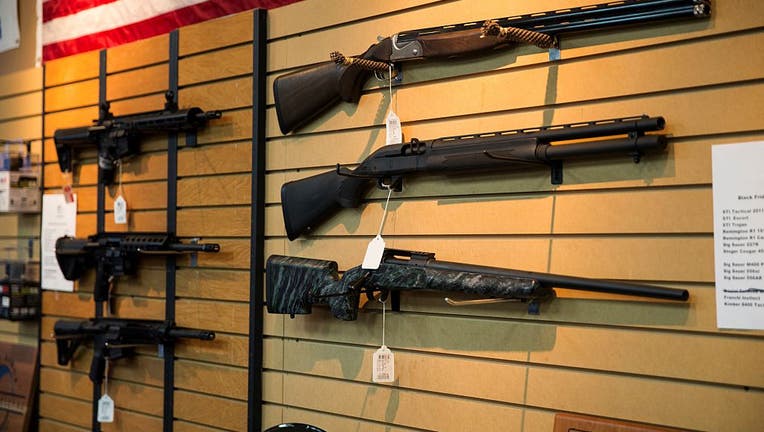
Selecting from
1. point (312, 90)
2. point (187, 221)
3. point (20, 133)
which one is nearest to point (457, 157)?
point (312, 90)

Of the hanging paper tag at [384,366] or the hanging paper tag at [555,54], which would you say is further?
the hanging paper tag at [384,366]

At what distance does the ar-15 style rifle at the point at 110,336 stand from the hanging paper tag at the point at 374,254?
3.25 feet

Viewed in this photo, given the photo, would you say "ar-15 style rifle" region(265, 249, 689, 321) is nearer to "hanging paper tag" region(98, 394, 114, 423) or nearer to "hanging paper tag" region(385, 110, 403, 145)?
"hanging paper tag" region(385, 110, 403, 145)

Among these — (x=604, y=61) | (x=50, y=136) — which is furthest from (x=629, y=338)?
(x=50, y=136)

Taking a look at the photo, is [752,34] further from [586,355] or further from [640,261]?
[586,355]

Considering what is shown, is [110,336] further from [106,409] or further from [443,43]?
[443,43]

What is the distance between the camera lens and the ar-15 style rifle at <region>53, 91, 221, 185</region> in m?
3.47

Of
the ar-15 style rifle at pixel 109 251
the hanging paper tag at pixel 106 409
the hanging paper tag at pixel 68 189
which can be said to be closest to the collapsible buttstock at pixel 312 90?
the ar-15 style rifle at pixel 109 251

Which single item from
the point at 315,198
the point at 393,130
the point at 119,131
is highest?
the point at 119,131

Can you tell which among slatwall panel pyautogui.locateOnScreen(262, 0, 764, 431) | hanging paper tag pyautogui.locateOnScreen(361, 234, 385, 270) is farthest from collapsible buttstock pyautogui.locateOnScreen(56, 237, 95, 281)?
hanging paper tag pyautogui.locateOnScreen(361, 234, 385, 270)

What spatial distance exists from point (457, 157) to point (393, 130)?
0.34 meters

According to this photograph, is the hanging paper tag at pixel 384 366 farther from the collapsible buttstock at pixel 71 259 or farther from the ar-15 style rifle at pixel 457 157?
the collapsible buttstock at pixel 71 259

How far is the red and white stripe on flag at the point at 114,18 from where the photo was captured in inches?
141

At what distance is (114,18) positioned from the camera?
160 inches
